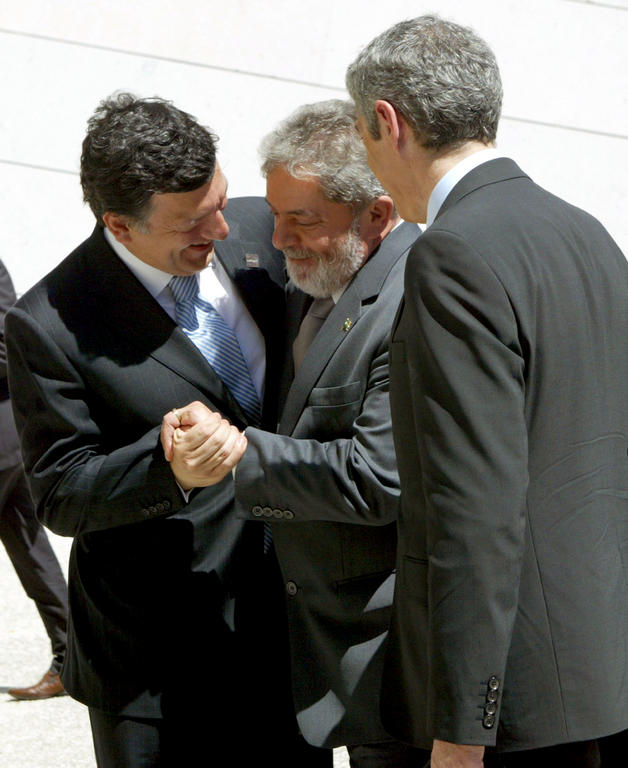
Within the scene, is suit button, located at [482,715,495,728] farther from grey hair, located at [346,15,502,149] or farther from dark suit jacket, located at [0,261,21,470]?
dark suit jacket, located at [0,261,21,470]

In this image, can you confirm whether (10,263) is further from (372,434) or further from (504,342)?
(504,342)

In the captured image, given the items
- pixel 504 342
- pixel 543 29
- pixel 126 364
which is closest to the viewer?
pixel 504 342

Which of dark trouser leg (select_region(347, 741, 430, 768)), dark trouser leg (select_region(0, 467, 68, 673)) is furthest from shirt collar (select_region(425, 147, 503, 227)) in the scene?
dark trouser leg (select_region(0, 467, 68, 673))

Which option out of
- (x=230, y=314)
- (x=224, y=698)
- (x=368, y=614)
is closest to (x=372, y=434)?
(x=368, y=614)

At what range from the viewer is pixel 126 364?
2564mm

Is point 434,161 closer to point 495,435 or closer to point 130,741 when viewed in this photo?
point 495,435

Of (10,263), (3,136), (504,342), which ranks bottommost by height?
(10,263)

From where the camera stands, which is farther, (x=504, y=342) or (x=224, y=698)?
(x=224, y=698)

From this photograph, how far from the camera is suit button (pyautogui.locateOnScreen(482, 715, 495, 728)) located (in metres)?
1.78

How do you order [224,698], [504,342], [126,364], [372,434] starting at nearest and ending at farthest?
[504,342]
[372,434]
[126,364]
[224,698]

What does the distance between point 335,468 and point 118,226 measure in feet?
2.48

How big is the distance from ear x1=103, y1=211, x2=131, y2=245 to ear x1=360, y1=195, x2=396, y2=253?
527 mm

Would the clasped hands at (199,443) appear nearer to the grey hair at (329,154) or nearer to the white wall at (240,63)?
the grey hair at (329,154)

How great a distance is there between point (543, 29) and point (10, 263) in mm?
3582
